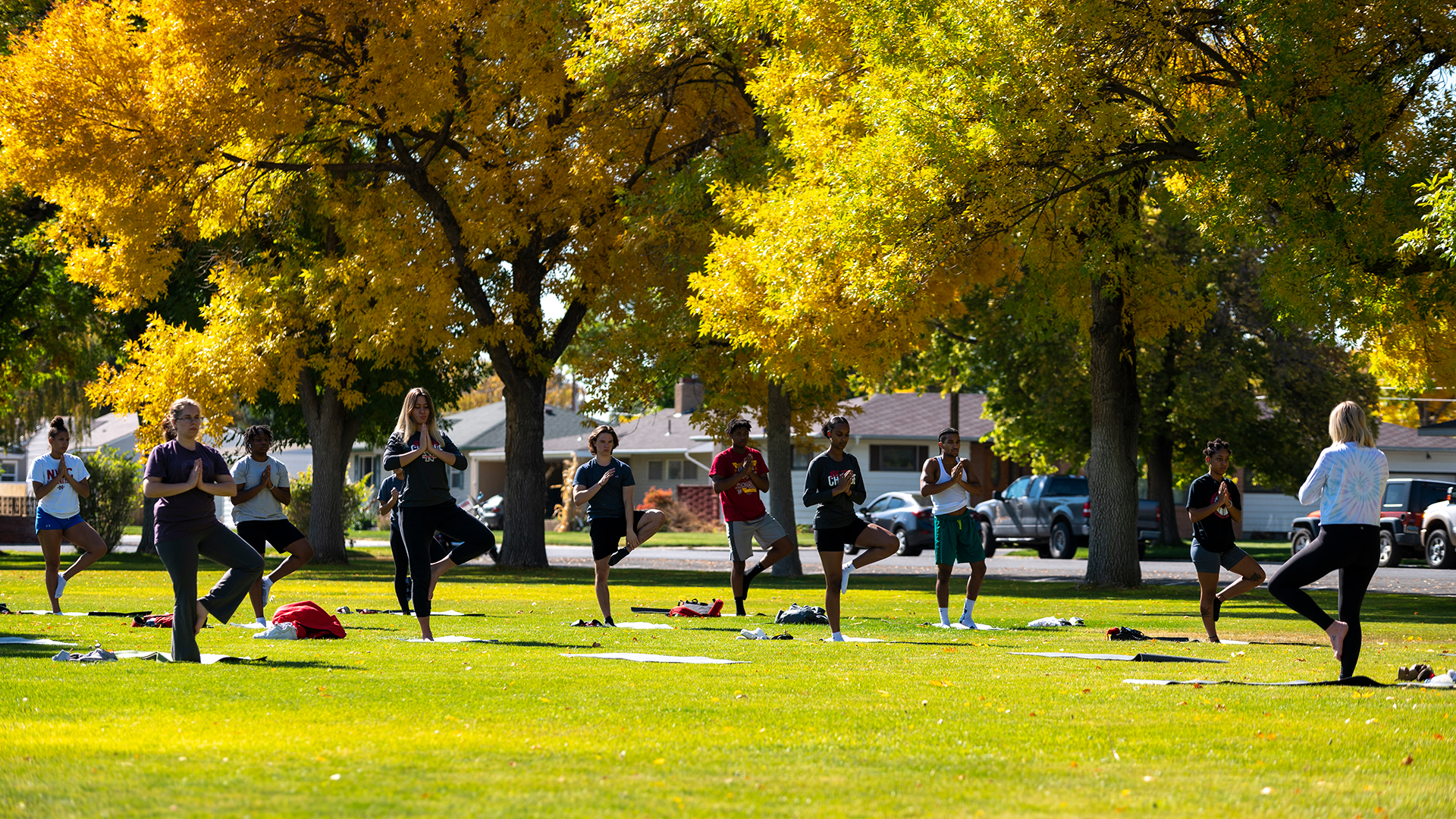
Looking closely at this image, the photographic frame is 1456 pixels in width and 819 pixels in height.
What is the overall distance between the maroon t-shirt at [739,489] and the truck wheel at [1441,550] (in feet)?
65.1

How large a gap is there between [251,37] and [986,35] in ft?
37.7

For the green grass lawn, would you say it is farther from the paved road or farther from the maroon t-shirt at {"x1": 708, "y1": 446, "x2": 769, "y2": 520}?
the paved road

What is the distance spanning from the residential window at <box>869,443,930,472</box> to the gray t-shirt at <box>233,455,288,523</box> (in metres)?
40.5

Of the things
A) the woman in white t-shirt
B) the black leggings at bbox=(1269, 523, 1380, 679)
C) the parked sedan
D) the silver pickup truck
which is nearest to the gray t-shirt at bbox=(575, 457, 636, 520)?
the woman in white t-shirt

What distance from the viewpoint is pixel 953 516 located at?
14.5m

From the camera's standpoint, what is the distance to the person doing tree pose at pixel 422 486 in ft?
39.5

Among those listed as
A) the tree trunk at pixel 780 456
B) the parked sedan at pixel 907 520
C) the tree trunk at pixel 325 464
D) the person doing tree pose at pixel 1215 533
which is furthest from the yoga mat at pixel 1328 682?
the parked sedan at pixel 907 520

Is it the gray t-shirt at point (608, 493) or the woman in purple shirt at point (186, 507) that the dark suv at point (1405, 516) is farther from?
the woman in purple shirt at point (186, 507)

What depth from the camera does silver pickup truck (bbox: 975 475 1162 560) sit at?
36.0m

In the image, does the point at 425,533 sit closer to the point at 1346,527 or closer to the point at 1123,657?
the point at 1123,657

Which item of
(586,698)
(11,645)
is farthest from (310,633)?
(586,698)

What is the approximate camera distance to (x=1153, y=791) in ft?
19.2

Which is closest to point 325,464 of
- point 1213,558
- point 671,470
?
point 1213,558

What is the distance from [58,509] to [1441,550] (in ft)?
83.3
